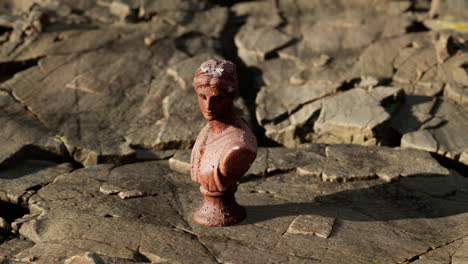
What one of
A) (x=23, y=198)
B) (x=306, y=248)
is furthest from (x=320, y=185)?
(x=23, y=198)

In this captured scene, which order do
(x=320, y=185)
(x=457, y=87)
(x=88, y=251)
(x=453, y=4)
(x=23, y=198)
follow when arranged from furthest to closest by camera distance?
(x=453, y=4) → (x=457, y=87) → (x=320, y=185) → (x=23, y=198) → (x=88, y=251)

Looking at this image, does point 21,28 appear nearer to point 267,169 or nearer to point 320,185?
point 267,169

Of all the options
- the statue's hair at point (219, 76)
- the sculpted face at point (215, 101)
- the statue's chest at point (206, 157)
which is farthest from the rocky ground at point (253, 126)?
the statue's hair at point (219, 76)

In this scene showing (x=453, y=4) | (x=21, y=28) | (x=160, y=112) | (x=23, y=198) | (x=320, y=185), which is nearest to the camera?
(x=23, y=198)

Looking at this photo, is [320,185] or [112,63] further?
[112,63]

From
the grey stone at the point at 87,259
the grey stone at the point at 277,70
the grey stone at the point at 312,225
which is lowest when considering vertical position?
the grey stone at the point at 312,225

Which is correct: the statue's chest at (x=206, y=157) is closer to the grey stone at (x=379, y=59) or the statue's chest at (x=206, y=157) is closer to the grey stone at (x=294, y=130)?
the grey stone at (x=294, y=130)
